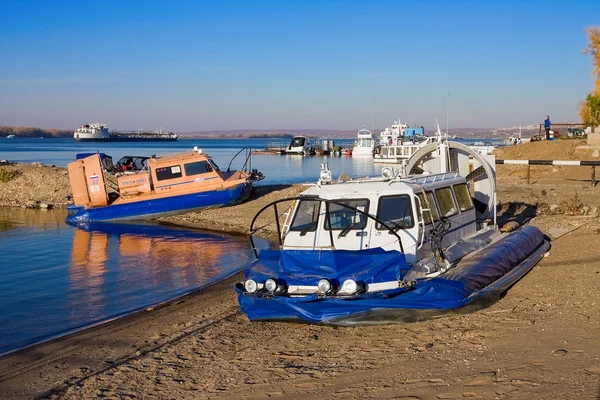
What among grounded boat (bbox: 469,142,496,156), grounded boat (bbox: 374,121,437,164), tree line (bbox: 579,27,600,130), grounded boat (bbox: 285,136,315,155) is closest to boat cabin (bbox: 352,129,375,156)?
grounded boat (bbox: 374,121,437,164)

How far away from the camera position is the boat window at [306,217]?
11.2 metres

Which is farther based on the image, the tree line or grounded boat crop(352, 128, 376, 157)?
grounded boat crop(352, 128, 376, 157)

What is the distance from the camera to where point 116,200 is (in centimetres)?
2908

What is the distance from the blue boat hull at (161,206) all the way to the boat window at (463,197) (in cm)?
1544

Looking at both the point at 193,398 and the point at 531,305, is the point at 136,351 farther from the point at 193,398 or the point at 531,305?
the point at 531,305

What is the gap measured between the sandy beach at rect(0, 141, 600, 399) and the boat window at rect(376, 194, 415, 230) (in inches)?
72.3

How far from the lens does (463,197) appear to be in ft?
44.8

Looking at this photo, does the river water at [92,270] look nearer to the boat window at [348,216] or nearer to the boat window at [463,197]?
the boat window at [463,197]

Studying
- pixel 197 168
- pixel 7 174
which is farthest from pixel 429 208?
pixel 7 174

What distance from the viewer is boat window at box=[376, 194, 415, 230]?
35.6 ft

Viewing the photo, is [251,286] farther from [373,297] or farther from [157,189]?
[157,189]

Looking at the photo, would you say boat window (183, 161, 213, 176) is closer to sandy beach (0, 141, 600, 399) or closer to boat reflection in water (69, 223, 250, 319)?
boat reflection in water (69, 223, 250, 319)

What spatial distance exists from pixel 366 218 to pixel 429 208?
1.12 m

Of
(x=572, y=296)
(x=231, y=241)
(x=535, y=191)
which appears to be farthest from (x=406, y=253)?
(x=535, y=191)
